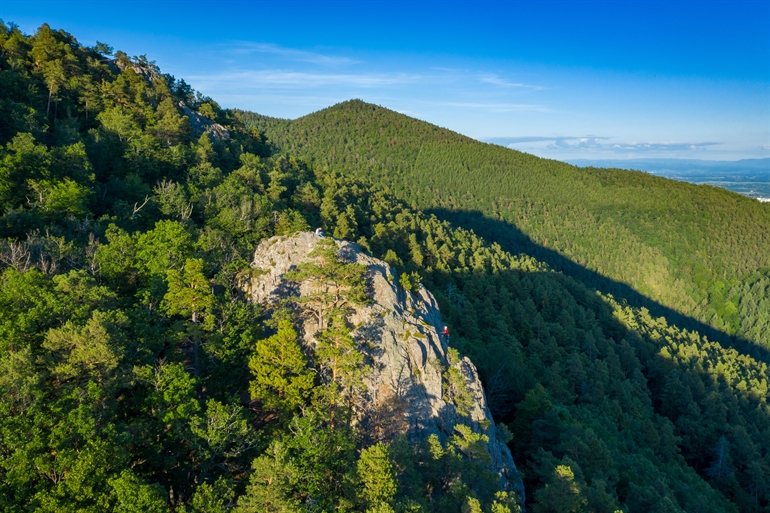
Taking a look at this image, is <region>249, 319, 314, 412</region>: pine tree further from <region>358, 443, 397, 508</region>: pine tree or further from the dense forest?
<region>358, 443, 397, 508</region>: pine tree

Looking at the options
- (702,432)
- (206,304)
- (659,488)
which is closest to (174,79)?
(206,304)

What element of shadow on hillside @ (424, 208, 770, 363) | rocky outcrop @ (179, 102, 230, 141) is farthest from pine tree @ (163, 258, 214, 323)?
shadow on hillside @ (424, 208, 770, 363)

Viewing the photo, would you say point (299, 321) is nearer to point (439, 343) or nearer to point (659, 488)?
point (439, 343)

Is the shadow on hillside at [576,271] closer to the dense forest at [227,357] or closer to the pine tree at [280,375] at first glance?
the dense forest at [227,357]

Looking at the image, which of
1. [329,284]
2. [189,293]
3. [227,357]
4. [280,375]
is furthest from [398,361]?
[189,293]

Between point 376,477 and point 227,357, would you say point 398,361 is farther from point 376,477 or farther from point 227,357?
A: point 227,357

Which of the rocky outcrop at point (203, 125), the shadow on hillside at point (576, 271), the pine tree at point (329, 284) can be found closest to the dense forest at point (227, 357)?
the rocky outcrop at point (203, 125)
